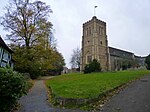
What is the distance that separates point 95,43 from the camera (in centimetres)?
8812

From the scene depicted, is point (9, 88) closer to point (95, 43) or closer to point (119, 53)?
point (95, 43)

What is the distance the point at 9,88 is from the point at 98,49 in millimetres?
78969

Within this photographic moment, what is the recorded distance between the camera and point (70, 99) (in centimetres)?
1245

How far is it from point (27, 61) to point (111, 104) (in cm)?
2709

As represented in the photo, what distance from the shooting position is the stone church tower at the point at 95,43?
88.2 metres

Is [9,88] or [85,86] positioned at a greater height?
[9,88]

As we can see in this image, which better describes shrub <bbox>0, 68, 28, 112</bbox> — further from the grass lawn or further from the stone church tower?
the stone church tower

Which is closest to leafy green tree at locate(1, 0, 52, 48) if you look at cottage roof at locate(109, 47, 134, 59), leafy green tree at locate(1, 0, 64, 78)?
leafy green tree at locate(1, 0, 64, 78)

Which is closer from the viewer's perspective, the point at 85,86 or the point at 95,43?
the point at 85,86

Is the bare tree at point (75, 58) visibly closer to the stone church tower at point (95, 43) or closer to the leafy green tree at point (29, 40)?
the stone church tower at point (95, 43)

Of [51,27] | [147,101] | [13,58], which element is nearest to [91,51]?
[51,27]

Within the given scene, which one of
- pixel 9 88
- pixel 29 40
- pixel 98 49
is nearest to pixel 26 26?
pixel 29 40

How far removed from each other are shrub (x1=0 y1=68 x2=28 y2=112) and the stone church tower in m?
76.8

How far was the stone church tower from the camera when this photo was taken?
289ft
